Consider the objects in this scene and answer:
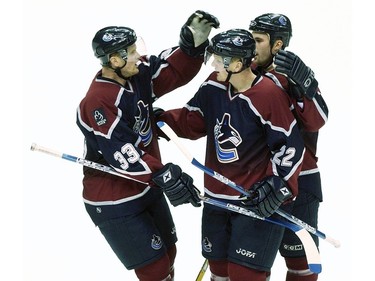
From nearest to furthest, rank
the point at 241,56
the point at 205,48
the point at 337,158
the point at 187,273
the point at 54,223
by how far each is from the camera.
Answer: the point at 241,56 < the point at 205,48 < the point at 187,273 < the point at 54,223 < the point at 337,158

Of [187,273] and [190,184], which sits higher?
[190,184]

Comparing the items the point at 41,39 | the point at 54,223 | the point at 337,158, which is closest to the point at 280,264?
the point at 337,158

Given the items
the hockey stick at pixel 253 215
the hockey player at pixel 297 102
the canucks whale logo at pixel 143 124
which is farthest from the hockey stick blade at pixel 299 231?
the canucks whale logo at pixel 143 124

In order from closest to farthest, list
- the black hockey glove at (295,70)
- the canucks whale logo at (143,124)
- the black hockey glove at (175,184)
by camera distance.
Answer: the black hockey glove at (295,70)
the black hockey glove at (175,184)
the canucks whale logo at (143,124)

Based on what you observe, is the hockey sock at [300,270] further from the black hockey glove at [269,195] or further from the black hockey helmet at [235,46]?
the black hockey helmet at [235,46]

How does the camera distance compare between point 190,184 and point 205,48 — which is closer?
point 190,184

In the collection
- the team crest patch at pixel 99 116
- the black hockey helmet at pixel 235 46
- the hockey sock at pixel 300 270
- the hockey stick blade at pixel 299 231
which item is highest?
the black hockey helmet at pixel 235 46

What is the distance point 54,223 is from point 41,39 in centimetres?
126

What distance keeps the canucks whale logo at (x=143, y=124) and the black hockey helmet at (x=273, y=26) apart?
0.55 m

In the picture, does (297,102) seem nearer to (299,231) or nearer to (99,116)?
(299,231)

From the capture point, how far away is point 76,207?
4855 mm

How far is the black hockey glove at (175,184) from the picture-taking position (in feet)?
10.3

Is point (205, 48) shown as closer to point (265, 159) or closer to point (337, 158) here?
point (265, 159)

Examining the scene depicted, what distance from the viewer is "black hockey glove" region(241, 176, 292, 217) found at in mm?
3104
